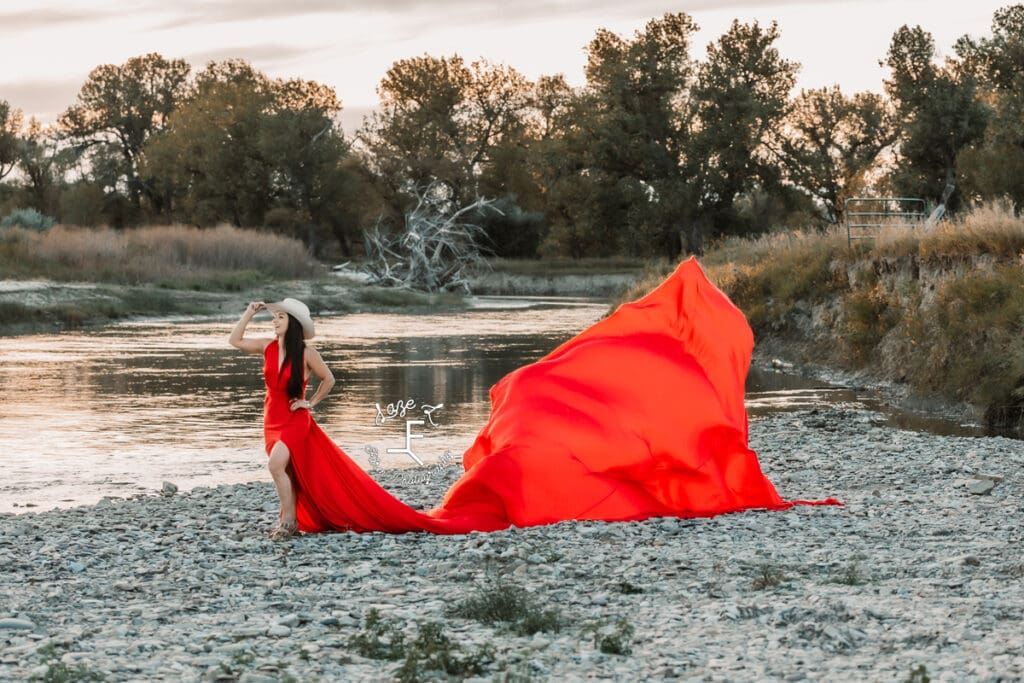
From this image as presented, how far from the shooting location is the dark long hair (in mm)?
10344

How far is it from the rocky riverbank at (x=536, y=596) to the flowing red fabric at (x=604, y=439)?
32cm

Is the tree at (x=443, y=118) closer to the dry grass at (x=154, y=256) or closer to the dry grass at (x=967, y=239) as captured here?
the dry grass at (x=154, y=256)

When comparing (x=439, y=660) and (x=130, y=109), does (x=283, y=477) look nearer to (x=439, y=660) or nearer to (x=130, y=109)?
(x=439, y=660)

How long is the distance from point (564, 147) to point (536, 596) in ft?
209

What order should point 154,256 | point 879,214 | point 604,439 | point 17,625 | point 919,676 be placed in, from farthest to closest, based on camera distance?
point 154,256 < point 879,214 < point 604,439 < point 17,625 < point 919,676

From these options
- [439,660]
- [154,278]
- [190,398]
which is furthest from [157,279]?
[439,660]

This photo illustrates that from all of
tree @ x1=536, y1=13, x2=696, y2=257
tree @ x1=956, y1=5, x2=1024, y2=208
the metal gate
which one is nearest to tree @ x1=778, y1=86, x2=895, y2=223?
tree @ x1=536, y1=13, x2=696, y2=257

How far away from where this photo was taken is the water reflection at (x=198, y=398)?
53.5 feet

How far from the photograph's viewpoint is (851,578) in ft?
28.7

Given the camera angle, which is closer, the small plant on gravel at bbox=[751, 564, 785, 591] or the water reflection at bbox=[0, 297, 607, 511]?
the small plant on gravel at bbox=[751, 564, 785, 591]

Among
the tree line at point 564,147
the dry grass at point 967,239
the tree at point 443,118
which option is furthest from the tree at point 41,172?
the dry grass at point 967,239

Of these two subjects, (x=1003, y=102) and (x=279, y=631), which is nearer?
(x=279, y=631)

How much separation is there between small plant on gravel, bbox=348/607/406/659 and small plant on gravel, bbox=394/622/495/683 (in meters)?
0.08

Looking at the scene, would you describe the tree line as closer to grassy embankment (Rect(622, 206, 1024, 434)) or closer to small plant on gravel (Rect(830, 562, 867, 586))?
grassy embankment (Rect(622, 206, 1024, 434))
